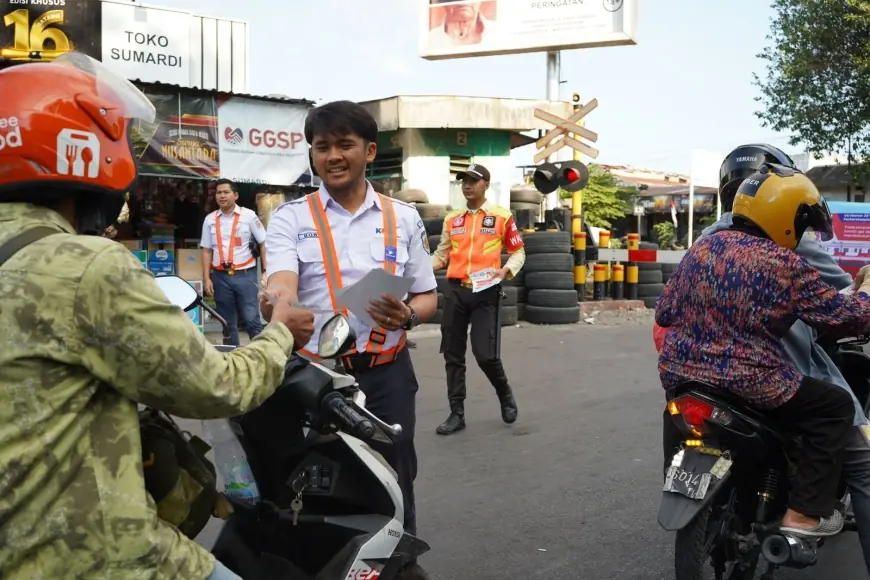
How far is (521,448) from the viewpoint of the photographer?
18.7 feet

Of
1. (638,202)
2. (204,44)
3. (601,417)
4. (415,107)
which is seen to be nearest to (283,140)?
(204,44)

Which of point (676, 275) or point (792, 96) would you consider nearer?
point (676, 275)

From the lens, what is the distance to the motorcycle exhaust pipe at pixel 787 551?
2973mm

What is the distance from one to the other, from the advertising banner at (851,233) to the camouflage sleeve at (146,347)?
7.04 m

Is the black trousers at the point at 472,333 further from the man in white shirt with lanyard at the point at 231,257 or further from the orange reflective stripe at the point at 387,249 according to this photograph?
the man in white shirt with lanyard at the point at 231,257

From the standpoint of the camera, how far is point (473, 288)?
6227 millimetres

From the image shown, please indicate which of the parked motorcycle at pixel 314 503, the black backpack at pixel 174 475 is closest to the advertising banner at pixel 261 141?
the parked motorcycle at pixel 314 503

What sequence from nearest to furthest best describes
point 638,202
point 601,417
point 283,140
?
point 601,417 < point 283,140 < point 638,202

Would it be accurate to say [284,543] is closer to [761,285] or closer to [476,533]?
[761,285]

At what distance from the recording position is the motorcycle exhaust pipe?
2.97m

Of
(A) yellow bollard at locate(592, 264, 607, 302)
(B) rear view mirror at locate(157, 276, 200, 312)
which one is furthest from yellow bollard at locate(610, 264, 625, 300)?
(B) rear view mirror at locate(157, 276, 200, 312)

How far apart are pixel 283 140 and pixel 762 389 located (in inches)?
367

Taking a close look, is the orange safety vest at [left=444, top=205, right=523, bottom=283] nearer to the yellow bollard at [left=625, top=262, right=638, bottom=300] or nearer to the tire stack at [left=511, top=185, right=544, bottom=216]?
the yellow bollard at [left=625, top=262, right=638, bottom=300]

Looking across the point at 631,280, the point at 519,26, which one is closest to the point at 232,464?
the point at 631,280
